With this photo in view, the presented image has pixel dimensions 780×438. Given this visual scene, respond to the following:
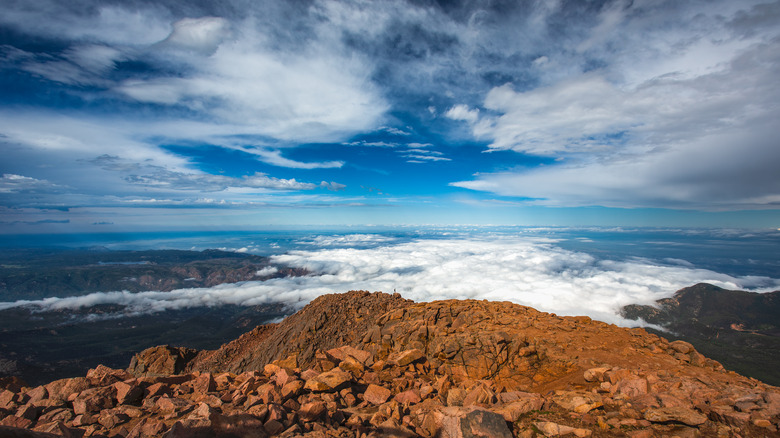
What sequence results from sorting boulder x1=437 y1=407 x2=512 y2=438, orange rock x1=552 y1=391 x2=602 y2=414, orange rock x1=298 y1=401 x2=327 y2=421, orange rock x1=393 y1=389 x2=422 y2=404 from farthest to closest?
orange rock x1=393 y1=389 x2=422 y2=404
orange rock x1=552 y1=391 x2=602 y2=414
orange rock x1=298 y1=401 x2=327 y2=421
boulder x1=437 y1=407 x2=512 y2=438

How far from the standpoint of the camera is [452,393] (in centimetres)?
972

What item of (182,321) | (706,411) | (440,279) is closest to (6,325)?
(182,321)

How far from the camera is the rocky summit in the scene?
6.49 metres

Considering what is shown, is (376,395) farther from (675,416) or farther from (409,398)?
(675,416)

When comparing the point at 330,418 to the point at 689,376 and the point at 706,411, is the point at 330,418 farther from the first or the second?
the point at 689,376

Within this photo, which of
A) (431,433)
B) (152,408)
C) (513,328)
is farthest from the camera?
(513,328)

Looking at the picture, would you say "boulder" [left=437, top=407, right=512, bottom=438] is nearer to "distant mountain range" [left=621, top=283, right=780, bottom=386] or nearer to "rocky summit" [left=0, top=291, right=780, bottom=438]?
"rocky summit" [left=0, top=291, right=780, bottom=438]

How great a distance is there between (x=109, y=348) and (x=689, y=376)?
192 m

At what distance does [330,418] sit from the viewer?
759cm

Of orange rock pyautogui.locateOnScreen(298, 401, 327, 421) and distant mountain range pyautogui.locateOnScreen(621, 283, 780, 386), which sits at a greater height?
orange rock pyautogui.locateOnScreen(298, 401, 327, 421)

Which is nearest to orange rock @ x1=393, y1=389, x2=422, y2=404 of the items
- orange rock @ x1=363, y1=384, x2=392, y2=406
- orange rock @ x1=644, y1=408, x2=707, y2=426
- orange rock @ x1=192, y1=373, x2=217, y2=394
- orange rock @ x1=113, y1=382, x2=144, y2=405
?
orange rock @ x1=363, y1=384, x2=392, y2=406

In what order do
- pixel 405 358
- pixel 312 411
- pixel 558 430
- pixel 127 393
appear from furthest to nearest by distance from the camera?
pixel 405 358, pixel 127 393, pixel 312 411, pixel 558 430

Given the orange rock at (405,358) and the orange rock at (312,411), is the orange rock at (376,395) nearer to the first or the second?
the orange rock at (312,411)

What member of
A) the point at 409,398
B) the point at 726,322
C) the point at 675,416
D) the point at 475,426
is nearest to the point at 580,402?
the point at 675,416
